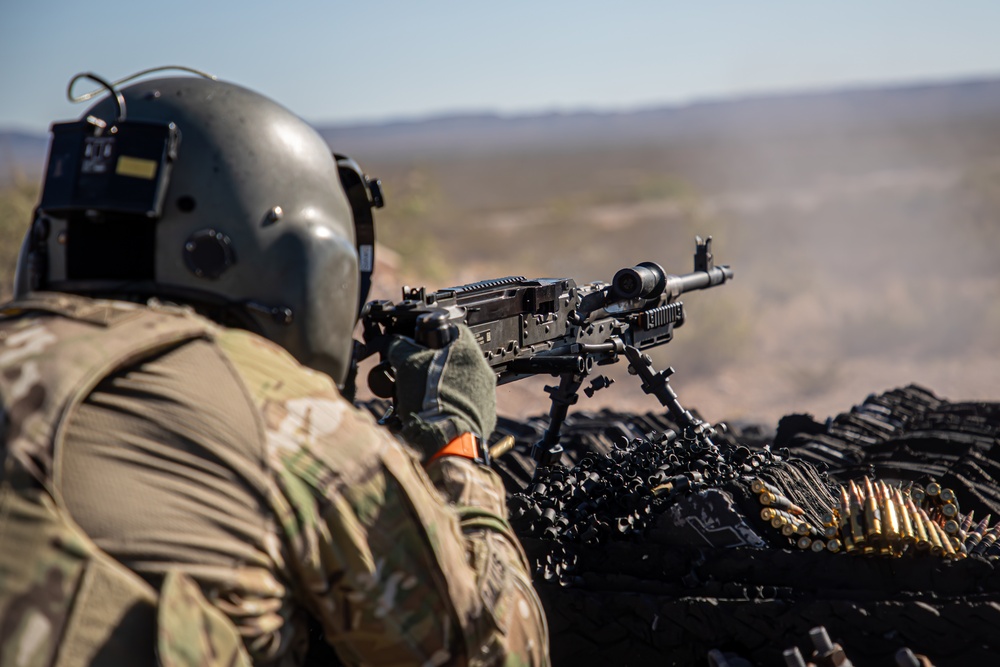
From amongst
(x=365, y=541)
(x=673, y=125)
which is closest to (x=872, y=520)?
(x=365, y=541)

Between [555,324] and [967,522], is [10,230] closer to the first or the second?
[555,324]

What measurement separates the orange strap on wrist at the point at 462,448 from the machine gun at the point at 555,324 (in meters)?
0.39

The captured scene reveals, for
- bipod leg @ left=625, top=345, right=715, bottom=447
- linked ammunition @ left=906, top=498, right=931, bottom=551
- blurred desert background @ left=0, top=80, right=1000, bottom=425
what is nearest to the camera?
linked ammunition @ left=906, top=498, right=931, bottom=551

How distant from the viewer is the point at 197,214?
2.26 meters

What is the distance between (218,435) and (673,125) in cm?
14397

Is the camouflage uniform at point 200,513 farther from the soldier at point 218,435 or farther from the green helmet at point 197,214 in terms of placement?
the green helmet at point 197,214

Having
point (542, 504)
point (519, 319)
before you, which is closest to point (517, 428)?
point (519, 319)

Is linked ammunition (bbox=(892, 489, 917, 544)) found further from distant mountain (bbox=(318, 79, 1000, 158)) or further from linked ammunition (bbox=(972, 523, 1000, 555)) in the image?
distant mountain (bbox=(318, 79, 1000, 158))

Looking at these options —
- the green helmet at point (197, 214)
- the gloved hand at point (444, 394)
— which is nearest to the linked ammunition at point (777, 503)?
the gloved hand at point (444, 394)

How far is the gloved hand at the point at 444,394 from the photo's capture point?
248cm

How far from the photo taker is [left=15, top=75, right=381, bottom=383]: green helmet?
2225 millimetres

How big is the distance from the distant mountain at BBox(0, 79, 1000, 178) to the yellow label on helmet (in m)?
61.7

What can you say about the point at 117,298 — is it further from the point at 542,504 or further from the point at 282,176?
the point at 542,504

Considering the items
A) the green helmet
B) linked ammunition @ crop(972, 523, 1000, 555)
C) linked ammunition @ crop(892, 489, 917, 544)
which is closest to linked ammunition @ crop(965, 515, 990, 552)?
linked ammunition @ crop(972, 523, 1000, 555)
